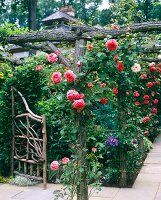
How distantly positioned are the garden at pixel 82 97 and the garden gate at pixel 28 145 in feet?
0.09

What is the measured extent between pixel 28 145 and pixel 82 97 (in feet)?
9.32

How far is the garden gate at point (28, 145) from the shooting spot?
6.62 meters

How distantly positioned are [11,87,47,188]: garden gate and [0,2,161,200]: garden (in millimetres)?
28

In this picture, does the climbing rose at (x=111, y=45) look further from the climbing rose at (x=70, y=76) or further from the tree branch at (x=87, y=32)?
the tree branch at (x=87, y=32)

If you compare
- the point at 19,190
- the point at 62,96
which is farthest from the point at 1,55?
the point at 62,96

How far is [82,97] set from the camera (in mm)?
4320

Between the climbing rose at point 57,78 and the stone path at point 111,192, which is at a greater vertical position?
the climbing rose at point 57,78

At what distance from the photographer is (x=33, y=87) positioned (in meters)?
7.32

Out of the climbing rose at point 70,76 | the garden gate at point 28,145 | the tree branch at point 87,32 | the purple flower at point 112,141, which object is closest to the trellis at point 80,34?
the tree branch at point 87,32

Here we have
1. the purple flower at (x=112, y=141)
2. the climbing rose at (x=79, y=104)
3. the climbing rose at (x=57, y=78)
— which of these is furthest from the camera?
the purple flower at (x=112, y=141)

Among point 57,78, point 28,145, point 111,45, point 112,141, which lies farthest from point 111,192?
point 111,45

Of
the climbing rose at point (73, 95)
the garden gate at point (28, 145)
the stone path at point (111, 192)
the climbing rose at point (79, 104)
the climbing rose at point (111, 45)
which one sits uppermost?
the climbing rose at point (111, 45)

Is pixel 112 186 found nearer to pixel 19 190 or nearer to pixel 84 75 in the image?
pixel 19 190

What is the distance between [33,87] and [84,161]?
10.2 ft
